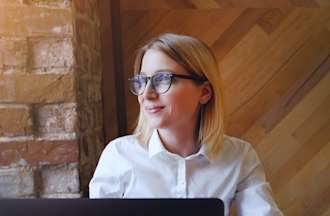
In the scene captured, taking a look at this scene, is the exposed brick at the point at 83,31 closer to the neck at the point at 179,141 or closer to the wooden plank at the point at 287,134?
the neck at the point at 179,141

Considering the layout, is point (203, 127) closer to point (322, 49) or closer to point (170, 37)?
point (170, 37)

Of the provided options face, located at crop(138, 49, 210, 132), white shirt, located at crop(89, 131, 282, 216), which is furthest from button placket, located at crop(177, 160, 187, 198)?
face, located at crop(138, 49, 210, 132)

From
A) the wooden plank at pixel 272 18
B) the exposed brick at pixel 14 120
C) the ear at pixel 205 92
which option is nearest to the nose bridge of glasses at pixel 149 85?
the ear at pixel 205 92

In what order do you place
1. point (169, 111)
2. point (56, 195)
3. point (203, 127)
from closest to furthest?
A: point (169, 111) → point (203, 127) → point (56, 195)

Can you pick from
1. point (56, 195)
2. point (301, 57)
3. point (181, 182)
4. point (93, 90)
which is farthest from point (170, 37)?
point (301, 57)

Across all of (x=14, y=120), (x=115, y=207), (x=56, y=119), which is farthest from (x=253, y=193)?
(x=14, y=120)

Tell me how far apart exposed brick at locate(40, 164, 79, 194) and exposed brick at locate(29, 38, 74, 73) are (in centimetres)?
29

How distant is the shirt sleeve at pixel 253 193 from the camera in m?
1.01

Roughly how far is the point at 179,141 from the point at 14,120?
18.9 inches

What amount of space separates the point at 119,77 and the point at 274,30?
2.06 ft

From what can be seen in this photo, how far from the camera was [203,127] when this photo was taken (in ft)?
3.54

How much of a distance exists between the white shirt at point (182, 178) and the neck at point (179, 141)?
2 centimetres

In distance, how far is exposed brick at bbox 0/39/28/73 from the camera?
1125mm

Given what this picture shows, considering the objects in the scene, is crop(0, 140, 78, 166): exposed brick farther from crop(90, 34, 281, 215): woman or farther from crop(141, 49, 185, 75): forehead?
crop(141, 49, 185, 75): forehead
